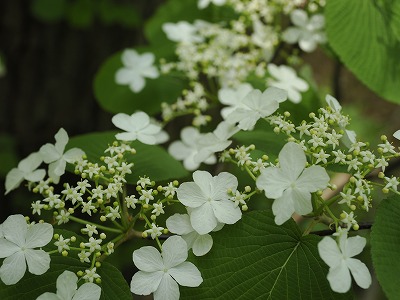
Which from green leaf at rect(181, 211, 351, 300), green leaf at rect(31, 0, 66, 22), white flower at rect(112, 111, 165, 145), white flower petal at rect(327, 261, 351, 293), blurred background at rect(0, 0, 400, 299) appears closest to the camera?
white flower petal at rect(327, 261, 351, 293)

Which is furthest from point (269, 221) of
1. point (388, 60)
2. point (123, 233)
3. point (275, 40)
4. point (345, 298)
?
point (275, 40)

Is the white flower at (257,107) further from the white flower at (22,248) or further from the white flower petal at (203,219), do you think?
the white flower at (22,248)

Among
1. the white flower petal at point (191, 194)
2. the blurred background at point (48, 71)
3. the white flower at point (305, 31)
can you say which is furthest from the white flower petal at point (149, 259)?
the blurred background at point (48, 71)

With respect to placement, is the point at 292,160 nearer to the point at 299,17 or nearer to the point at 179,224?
the point at 179,224

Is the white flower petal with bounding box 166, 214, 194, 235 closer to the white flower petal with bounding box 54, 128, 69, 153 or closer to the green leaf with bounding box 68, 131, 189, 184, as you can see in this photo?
the green leaf with bounding box 68, 131, 189, 184

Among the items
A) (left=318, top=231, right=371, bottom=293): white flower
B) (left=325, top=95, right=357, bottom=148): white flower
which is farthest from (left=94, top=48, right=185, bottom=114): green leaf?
(left=318, top=231, right=371, bottom=293): white flower

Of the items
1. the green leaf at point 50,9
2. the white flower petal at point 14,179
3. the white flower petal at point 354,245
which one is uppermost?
the white flower petal at point 354,245

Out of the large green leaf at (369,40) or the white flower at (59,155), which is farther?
the large green leaf at (369,40)
